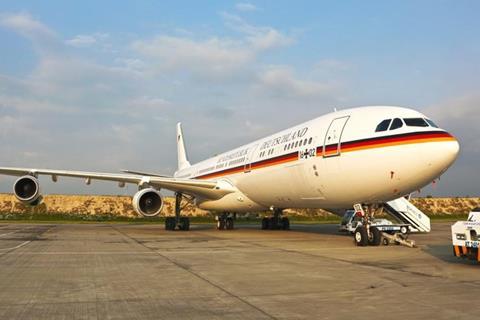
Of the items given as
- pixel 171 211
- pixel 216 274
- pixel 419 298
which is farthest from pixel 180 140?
pixel 419 298

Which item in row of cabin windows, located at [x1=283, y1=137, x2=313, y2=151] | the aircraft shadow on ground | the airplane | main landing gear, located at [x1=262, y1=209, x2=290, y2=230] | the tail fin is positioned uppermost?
the tail fin

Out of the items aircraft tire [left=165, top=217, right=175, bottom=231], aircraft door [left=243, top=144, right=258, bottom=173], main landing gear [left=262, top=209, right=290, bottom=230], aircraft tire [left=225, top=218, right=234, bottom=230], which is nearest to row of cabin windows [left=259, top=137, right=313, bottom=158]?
aircraft door [left=243, top=144, right=258, bottom=173]

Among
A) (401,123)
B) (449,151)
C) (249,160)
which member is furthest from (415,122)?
(249,160)

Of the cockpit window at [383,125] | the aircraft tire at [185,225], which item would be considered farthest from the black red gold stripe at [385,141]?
the aircraft tire at [185,225]

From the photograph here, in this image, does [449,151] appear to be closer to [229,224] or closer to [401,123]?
[401,123]

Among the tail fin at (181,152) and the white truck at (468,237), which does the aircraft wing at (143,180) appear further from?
the tail fin at (181,152)

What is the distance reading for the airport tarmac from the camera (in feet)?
18.3

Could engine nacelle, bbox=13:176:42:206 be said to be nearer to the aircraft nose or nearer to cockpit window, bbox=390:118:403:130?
cockpit window, bbox=390:118:403:130

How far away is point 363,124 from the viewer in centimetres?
1423

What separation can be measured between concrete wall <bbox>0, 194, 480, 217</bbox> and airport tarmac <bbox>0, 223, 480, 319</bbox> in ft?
160

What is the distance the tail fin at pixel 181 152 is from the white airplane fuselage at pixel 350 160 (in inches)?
812

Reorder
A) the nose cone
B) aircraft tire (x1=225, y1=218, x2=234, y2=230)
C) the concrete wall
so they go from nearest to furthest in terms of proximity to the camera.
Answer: the nose cone → aircraft tire (x1=225, y1=218, x2=234, y2=230) → the concrete wall

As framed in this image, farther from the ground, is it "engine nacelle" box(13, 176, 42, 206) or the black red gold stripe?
the black red gold stripe

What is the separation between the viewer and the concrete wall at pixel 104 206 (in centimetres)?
6209
